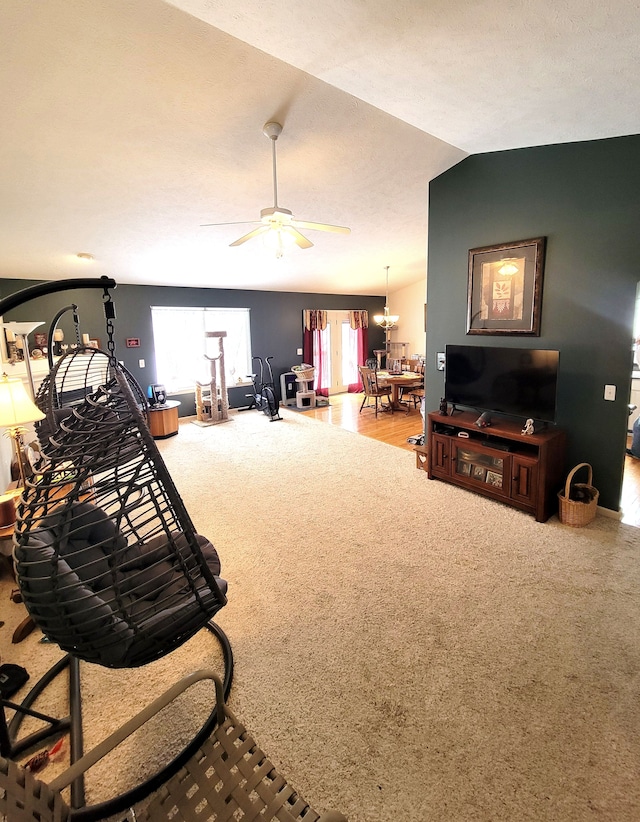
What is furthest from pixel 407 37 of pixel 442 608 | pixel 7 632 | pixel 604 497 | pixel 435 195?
pixel 7 632

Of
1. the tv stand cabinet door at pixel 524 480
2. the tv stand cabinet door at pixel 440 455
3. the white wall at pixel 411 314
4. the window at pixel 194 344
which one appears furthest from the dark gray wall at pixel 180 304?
the tv stand cabinet door at pixel 524 480

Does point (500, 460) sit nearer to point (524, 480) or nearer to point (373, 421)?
point (524, 480)

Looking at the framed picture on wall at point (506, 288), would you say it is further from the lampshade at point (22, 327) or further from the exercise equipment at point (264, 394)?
the lampshade at point (22, 327)

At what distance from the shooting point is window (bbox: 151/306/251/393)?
6600mm

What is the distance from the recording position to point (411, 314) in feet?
29.3

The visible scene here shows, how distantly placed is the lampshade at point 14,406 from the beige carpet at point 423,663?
3.76ft

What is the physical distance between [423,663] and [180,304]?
6.36 meters

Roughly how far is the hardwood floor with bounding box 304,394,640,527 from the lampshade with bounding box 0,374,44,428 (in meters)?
4.06

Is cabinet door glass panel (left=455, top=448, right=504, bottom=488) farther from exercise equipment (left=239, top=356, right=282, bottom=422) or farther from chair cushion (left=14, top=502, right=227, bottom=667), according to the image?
exercise equipment (left=239, top=356, right=282, bottom=422)

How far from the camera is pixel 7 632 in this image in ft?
7.04

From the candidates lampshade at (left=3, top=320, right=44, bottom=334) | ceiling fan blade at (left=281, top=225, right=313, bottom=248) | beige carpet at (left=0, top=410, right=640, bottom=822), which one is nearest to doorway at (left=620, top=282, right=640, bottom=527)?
beige carpet at (left=0, top=410, right=640, bottom=822)

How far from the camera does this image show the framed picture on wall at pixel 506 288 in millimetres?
3381

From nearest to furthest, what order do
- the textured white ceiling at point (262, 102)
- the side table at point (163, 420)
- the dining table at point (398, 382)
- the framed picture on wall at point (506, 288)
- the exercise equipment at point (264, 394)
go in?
1. the textured white ceiling at point (262, 102)
2. the framed picture on wall at point (506, 288)
3. the side table at point (163, 420)
4. the exercise equipment at point (264, 394)
5. the dining table at point (398, 382)

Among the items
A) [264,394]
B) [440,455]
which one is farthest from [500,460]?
[264,394]
